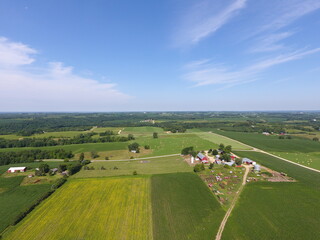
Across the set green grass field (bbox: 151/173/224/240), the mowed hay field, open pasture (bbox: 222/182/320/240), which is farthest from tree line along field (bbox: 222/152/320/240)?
the mowed hay field

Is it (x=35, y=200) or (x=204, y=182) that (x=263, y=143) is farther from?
(x=35, y=200)

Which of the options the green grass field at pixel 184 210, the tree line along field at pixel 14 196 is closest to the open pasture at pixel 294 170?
the green grass field at pixel 184 210

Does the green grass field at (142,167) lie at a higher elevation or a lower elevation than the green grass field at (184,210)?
lower

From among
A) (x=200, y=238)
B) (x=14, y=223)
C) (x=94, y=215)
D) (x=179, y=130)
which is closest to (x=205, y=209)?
(x=200, y=238)

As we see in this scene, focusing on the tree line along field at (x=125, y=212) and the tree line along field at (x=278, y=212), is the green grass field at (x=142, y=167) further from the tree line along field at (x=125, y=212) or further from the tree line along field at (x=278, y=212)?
the tree line along field at (x=278, y=212)

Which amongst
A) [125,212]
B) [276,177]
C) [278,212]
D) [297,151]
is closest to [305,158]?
[297,151]
